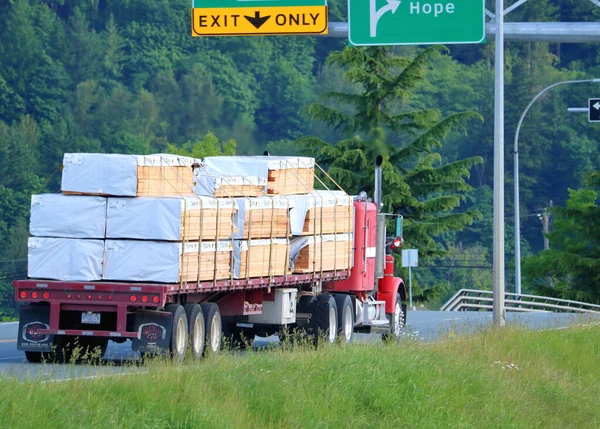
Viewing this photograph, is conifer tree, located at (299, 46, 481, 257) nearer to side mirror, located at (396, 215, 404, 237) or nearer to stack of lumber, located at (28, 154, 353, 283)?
side mirror, located at (396, 215, 404, 237)

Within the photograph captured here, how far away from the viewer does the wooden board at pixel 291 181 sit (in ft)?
79.3

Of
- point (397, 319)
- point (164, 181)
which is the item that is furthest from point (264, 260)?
point (397, 319)

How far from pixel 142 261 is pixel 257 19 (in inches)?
313

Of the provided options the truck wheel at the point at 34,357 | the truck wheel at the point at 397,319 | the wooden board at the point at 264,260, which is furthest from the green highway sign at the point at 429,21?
the truck wheel at the point at 34,357

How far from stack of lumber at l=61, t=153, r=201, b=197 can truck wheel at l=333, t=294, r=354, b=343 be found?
200 inches

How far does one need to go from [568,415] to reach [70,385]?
6095mm

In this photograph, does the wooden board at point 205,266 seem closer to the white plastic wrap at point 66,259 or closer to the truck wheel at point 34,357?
the white plastic wrap at point 66,259

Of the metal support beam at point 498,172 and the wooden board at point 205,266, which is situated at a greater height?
the metal support beam at point 498,172

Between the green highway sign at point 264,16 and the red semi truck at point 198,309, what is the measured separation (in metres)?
2.77

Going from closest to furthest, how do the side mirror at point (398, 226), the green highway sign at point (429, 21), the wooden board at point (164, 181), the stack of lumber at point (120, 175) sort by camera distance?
the stack of lumber at point (120, 175)
the wooden board at point (164, 181)
the side mirror at point (398, 226)
the green highway sign at point (429, 21)

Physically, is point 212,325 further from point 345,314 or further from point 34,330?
point 345,314

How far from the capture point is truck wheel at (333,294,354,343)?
25.0 metres

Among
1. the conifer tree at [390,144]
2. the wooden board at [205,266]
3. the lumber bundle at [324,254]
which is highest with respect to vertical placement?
the conifer tree at [390,144]

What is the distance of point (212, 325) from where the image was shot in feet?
70.6
